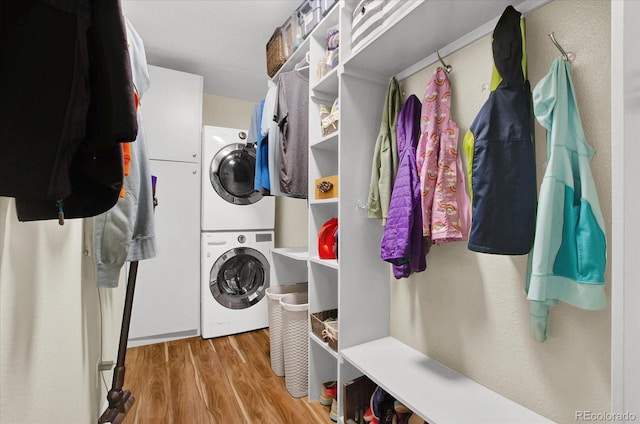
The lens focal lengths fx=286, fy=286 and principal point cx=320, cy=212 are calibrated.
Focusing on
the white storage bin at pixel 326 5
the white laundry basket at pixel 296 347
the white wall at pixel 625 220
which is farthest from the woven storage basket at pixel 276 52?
the white wall at pixel 625 220

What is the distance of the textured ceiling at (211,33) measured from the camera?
6.37 ft

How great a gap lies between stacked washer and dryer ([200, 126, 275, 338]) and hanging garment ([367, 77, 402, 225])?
144 centimetres

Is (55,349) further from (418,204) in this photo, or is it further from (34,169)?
(418,204)

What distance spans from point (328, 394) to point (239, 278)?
4.62 feet

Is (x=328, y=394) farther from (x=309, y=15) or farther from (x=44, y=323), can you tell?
(x=309, y=15)

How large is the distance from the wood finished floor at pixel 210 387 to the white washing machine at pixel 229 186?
1.04 m

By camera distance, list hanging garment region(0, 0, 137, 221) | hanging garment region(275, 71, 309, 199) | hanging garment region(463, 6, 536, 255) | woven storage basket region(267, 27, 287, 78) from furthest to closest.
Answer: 1. woven storage basket region(267, 27, 287, 78)
2. hanging garment region(275, 71, 309, 199)
3. hanging garment region(463, 6, 536, 255)
4. hanging garment region(0, 0, 137, 221)

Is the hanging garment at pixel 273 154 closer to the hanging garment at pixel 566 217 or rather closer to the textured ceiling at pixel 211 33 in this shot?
the textured ceiling at pixel 211 33

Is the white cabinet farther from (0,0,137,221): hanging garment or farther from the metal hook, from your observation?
the metal hook

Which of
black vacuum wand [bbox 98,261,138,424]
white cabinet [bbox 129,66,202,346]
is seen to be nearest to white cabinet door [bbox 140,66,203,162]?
white cabinet [bbox 129,66,202,346]

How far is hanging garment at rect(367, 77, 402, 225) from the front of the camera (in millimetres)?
1332

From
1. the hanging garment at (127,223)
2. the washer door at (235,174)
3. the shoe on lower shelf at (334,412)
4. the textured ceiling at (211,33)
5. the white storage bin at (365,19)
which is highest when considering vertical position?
the textured ceiling at (211,33)

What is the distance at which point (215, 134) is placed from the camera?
2643 mm

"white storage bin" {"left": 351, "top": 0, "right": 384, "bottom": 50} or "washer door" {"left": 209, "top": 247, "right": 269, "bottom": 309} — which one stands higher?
"white storage bin" {"left": 351, "top": 0, "right": 384, "bottom": 50}
